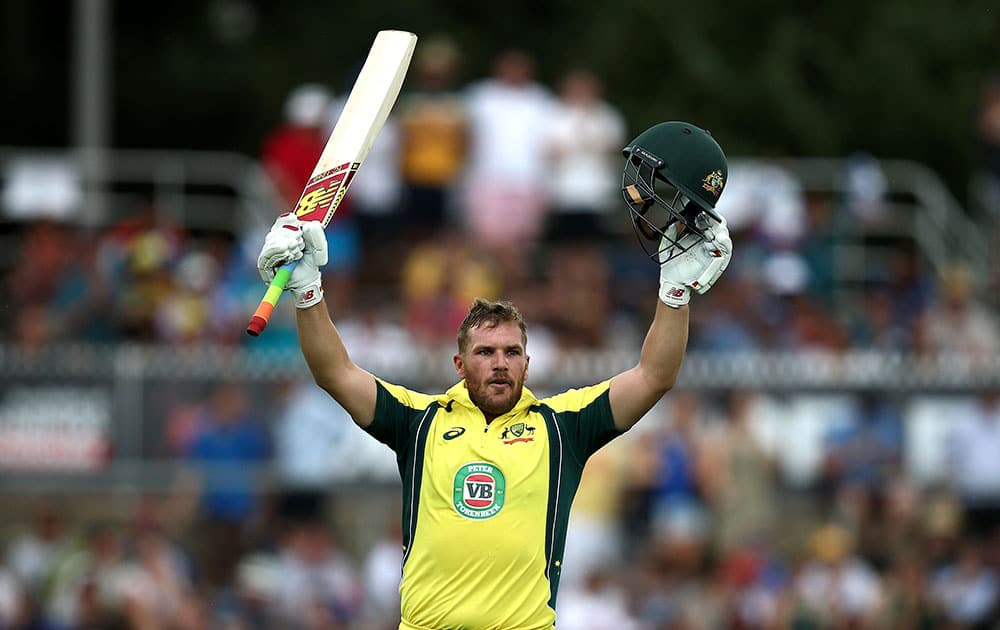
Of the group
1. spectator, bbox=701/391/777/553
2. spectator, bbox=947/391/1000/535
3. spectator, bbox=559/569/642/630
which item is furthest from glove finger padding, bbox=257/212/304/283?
spectator, bbox=947/391/1000/535

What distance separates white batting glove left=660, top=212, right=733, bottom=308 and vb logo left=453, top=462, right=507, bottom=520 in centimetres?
90

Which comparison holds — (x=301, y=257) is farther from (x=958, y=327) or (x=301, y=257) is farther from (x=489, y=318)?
(x=958, y=327)

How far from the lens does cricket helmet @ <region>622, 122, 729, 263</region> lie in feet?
23.9

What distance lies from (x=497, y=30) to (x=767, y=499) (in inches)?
628

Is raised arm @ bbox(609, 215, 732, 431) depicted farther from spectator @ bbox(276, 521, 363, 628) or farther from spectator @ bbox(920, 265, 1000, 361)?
spectator @ bbox(920, 265, 1000, 361)

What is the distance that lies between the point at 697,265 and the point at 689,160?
1.28ft

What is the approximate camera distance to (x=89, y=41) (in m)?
19.8

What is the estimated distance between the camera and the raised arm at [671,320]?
7.27 m

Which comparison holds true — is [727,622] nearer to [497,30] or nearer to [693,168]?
[693,168]

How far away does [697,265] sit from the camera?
7.29 metres

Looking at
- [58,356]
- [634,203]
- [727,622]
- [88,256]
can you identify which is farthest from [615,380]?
[88,256]

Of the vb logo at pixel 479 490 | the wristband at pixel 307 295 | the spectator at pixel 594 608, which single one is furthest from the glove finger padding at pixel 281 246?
the spectator at pixel 594 608

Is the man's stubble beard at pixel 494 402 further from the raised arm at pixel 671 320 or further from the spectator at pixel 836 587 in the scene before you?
the spectator at pixel 836 587

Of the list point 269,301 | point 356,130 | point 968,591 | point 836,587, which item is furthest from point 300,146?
point 269,301
